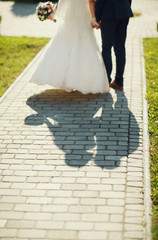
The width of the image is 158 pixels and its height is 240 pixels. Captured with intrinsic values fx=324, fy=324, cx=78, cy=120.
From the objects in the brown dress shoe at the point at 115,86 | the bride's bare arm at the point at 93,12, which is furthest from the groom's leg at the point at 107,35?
the brown dress shoe at the point at 115,86

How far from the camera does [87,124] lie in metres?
5.50

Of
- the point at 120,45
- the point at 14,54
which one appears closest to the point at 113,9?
the point at 120,45

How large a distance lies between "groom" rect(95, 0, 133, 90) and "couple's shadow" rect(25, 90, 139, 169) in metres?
0.81

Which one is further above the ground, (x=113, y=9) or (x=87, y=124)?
(x=113, y=9)

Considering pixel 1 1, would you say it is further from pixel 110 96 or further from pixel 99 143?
pixel 99 143

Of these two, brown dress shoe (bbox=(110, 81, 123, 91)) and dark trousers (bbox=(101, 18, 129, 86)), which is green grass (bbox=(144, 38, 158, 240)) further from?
dark trousers (bbox=(101, 18, 129, 86))

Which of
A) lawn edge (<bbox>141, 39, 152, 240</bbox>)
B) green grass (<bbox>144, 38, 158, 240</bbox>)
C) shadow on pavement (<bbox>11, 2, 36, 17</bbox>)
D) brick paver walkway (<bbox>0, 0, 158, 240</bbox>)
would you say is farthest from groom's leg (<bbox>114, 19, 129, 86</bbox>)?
shadow on pavement (<bbox>11, 2, 36, 17</bbox>)

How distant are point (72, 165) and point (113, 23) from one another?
3026mm

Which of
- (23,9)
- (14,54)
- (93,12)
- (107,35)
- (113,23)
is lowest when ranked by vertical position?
(23,9)

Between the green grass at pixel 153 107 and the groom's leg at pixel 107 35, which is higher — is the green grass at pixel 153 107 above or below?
below

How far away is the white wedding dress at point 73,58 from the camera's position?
20.2ft

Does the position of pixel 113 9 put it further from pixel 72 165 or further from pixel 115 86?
pixel 72 165

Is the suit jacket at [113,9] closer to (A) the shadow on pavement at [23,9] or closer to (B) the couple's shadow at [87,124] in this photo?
(B) the couple's shadow at [87,124]

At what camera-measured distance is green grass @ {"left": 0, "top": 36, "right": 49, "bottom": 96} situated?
7855 mm
